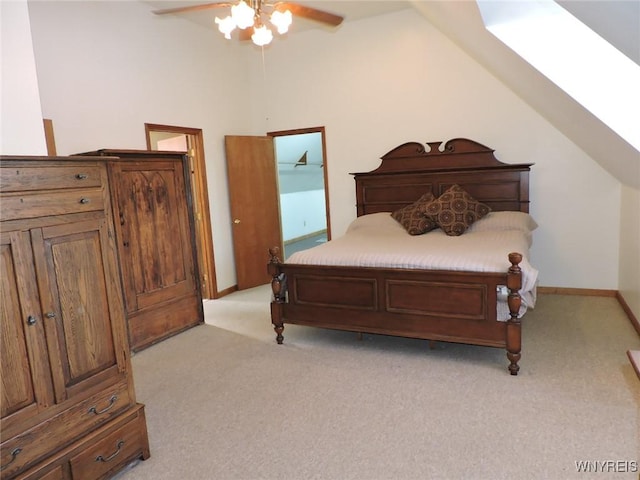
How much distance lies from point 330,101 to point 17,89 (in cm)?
393

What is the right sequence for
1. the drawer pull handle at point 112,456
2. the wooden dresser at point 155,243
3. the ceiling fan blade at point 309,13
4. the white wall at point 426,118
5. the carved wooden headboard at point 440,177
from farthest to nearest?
the carved wooden headboard at point 440,177 < the white wall at point 426,118 < the wooden dresser at point 155,243 < the ceiling fan blade at point 309,13 < the drawer pull handle at point 112,456

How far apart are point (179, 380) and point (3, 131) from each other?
1.93 meters

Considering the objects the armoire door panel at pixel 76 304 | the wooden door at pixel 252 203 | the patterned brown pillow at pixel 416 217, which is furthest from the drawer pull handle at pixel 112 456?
the wooden door at pixel 252 203

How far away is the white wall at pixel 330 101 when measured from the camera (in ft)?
13.0

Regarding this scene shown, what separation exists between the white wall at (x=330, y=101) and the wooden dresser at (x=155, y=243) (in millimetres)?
576

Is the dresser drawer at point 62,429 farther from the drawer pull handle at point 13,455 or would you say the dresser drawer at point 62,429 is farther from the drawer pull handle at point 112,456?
the drawer pull handle at point 112,456

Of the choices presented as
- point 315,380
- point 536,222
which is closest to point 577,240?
point 536,222

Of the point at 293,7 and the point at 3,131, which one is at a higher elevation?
the point at 293,7

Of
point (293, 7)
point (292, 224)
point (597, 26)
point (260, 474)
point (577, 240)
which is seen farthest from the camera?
point (292, 224)

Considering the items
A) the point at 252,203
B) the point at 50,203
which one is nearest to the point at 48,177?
the point at 50,203

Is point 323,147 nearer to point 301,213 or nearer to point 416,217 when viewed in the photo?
point 416,217

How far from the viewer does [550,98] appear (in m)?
3.48

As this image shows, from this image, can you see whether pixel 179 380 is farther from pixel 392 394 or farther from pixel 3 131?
pixel 3 131

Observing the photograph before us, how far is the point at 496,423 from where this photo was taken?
8.07ft
